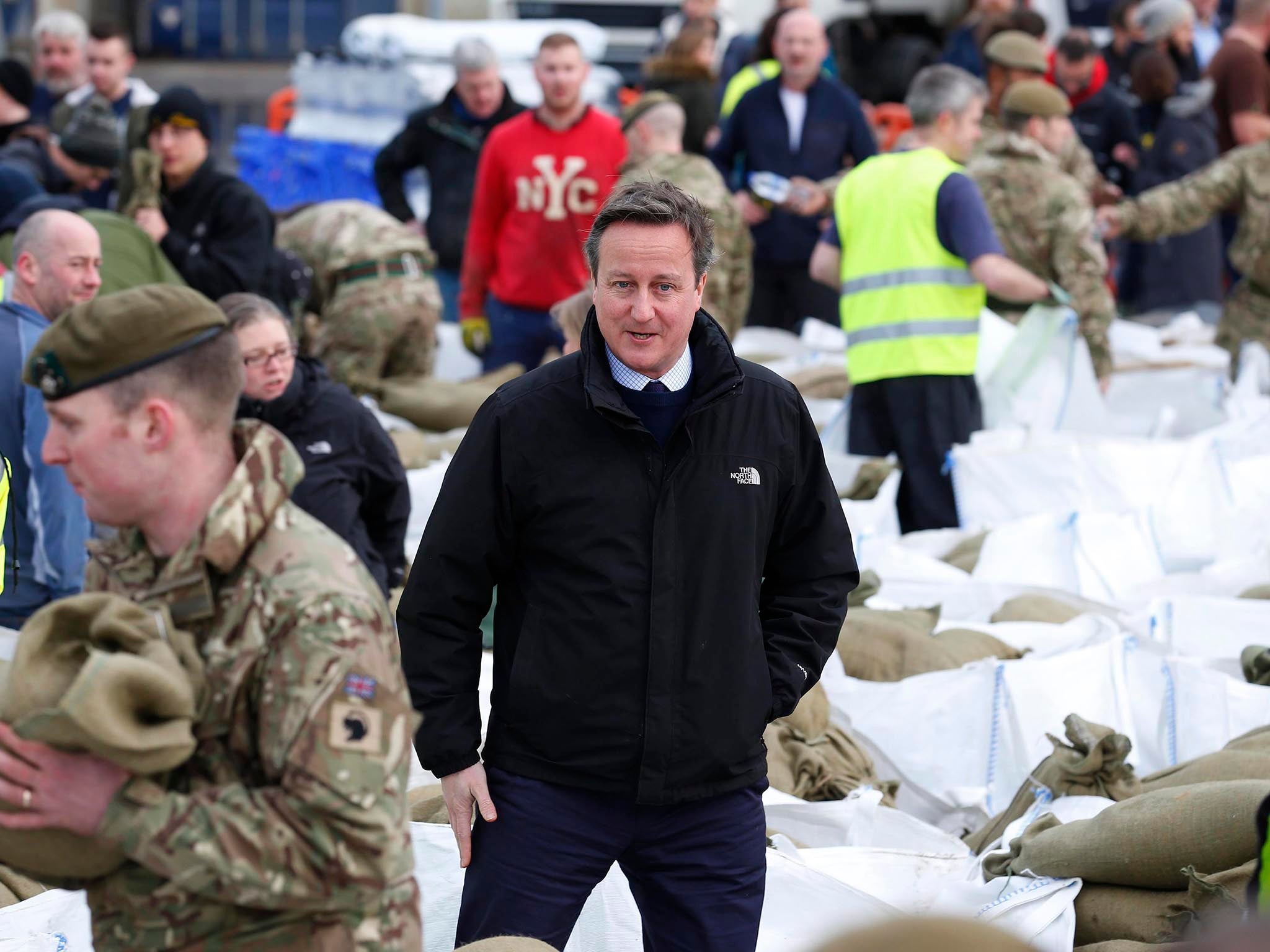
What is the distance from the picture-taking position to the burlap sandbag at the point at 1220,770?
3.86 meters

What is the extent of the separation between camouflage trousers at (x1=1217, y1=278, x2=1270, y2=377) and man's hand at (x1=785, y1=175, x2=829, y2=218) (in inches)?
76.9

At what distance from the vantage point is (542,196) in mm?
7539

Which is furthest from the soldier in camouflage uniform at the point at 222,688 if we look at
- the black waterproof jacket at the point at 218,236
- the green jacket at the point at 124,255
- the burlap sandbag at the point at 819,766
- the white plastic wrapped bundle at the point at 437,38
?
the white plastic wrapped bundle at the point at 437,38

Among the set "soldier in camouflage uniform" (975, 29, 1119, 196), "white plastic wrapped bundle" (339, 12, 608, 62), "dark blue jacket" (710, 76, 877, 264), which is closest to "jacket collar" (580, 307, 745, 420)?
"soldier in camouflage uniform" (975, 29, 1119, 196)

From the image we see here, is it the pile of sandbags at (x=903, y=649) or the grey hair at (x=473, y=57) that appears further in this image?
the grey hair at (x=473, y=57)

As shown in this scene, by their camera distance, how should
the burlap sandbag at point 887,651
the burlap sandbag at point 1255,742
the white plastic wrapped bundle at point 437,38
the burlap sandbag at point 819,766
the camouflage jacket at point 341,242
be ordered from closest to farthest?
the burlap sandbag at point 1255,742 < the burlap sandbag at point 819,766 < the burlap sandbag at point 887,651 < the camouflage jacket at point 341,242 < the white plastic wrapped bundle at point 437,38

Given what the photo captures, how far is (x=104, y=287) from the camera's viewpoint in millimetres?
5570

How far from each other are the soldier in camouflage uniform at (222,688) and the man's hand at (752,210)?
6482 millimetres

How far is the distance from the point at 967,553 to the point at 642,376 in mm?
3355

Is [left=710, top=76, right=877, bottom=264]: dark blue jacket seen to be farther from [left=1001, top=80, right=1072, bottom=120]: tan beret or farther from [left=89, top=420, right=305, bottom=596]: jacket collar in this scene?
[left=89, top=420, right=305, bottom=596]: jacket collar

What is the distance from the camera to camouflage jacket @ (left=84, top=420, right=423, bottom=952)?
1913 mm

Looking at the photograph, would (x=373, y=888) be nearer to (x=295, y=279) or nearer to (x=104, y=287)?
(x=104, y=287)

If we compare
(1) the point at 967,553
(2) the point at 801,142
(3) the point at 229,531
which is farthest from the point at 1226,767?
(2) the point at 801,142

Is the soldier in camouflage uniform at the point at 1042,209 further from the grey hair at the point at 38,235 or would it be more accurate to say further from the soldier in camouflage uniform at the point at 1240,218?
the grey hair at the point at 38,235
